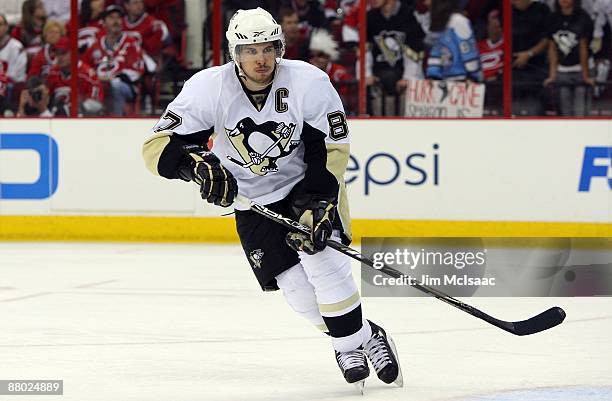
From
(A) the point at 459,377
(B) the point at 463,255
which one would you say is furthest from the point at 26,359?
(B) the point at 463,255

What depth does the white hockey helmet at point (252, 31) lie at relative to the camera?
411 cm

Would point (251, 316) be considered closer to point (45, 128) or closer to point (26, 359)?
point (26, 359)

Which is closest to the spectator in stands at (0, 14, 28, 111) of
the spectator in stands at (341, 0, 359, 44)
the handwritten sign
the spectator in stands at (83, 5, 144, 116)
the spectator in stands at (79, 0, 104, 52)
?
the spectator in stands at (79, 0, 104, 52)

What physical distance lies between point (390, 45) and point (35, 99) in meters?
2.38

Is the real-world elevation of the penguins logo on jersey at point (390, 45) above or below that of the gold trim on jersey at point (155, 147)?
above

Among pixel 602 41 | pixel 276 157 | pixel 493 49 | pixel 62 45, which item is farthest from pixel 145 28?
pixel 276 157

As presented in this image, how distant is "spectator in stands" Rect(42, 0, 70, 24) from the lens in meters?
9.62

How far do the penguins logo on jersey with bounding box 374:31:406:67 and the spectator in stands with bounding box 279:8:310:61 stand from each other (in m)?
0.47

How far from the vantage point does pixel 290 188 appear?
14.3ft

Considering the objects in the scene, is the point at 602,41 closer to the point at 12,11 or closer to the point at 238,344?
the point at 12,11

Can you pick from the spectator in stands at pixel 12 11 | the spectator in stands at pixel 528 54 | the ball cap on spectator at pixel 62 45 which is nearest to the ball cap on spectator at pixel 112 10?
the ball cap on spectator at pixel 62 45

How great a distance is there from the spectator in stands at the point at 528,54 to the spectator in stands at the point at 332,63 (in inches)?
40.6

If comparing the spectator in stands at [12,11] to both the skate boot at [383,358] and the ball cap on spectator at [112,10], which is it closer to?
the ball cap on spectator at [112,10]

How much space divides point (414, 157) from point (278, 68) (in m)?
4.73
